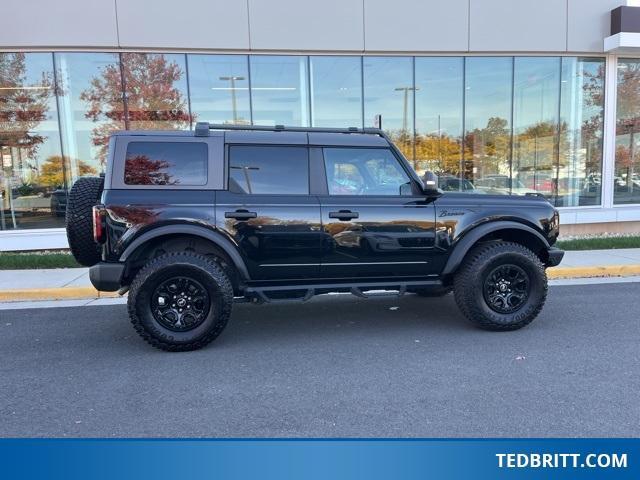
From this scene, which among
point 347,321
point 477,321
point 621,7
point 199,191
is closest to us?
point 199,191

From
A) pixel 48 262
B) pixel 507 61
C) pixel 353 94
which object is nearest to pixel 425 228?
pixel 48 262

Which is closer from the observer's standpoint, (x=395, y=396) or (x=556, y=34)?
(x=395, y=396)

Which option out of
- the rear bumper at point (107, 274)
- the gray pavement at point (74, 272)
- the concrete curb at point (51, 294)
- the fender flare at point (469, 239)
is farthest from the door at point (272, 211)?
the gray pavement at point (74, 272)

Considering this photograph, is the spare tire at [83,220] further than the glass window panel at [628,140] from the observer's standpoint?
No

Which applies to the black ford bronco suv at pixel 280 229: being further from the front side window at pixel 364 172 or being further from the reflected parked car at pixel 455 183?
the reflected parked car at pixel 455 183

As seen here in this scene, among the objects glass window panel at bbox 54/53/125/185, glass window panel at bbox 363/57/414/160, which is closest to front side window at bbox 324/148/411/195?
glass window panel at bbox 363/57/414/160

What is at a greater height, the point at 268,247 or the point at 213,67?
the point at 213,67

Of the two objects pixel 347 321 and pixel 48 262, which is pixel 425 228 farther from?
pixel 48 262

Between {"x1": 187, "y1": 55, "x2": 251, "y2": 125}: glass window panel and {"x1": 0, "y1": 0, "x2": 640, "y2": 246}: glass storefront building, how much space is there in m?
0.03

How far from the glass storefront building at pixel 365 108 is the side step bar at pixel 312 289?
7911 mm

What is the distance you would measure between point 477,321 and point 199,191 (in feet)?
10.2

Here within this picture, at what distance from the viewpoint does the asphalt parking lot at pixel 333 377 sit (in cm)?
301

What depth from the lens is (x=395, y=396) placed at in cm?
339

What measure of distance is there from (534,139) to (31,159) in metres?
13.0
